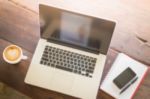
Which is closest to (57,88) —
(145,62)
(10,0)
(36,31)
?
(36,31)

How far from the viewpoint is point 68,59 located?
1.15 metres

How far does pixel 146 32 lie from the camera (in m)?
1.23

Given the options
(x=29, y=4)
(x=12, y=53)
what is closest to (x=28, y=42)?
(x=12, y=53)

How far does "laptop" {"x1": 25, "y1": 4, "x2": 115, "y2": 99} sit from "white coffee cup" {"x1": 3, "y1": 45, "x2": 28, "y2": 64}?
2.4 inches

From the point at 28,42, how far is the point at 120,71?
1.38 feet

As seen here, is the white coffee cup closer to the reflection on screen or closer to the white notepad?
the reflection on screen

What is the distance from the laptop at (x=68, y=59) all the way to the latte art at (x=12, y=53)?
0.07 metres

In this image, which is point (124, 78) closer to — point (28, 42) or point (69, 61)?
point (69, 61)

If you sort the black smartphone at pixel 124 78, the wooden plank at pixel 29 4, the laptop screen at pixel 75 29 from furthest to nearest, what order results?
the wooden plank at pixel 29 4 < the black smartphone at pixel 124 78 < the laptop screen at pixel 75 29

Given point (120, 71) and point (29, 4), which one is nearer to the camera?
point (120, 71)

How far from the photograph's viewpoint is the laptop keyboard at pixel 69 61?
1135 mm

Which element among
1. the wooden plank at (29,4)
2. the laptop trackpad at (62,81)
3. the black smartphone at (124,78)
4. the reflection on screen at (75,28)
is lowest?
the laptop trackpad at (62,81)

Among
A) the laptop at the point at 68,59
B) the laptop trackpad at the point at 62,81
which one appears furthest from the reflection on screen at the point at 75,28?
the laptop trackpad at the point at 62,81

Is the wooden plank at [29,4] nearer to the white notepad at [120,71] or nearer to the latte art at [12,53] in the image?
the latte art at [12,53]
